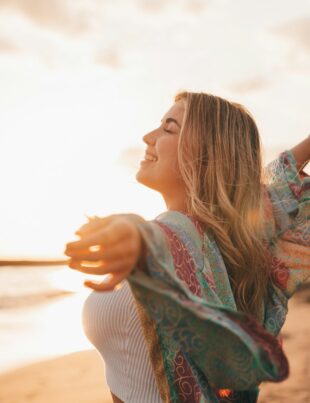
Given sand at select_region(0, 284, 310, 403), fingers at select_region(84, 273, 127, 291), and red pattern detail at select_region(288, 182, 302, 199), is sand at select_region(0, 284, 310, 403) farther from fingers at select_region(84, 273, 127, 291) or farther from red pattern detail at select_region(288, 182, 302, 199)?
fingers at select_region(84, 273, 127, 291)

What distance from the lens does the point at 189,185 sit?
2037 millimetres

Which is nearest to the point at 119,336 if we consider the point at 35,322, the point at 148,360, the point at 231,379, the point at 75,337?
the point at 148,360

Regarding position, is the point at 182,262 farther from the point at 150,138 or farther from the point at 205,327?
the point at 150,138

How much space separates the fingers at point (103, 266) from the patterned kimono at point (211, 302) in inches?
3.1

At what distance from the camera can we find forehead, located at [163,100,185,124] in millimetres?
2279

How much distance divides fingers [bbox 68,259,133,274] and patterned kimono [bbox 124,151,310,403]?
8 cm

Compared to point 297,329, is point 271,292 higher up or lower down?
higher up

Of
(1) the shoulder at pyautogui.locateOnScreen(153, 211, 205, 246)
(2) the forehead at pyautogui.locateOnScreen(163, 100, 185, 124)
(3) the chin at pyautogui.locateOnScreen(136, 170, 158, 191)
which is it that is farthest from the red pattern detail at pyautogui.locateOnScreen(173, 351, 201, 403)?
(2) the forehead at pyautogui.locateOnScreen(163, 100, 185, 124)

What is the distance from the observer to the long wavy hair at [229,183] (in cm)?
196

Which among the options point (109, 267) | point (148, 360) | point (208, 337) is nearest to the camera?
point (109, 267)

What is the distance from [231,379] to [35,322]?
24.4ft

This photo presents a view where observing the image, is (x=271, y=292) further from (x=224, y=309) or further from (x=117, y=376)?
(x=224, y=309)

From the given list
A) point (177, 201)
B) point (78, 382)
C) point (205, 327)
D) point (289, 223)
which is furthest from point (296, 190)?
point (78, 382)

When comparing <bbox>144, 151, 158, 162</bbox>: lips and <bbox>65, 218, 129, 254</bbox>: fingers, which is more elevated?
<bbox>144, 151, 158, 162</bbox>: lips
